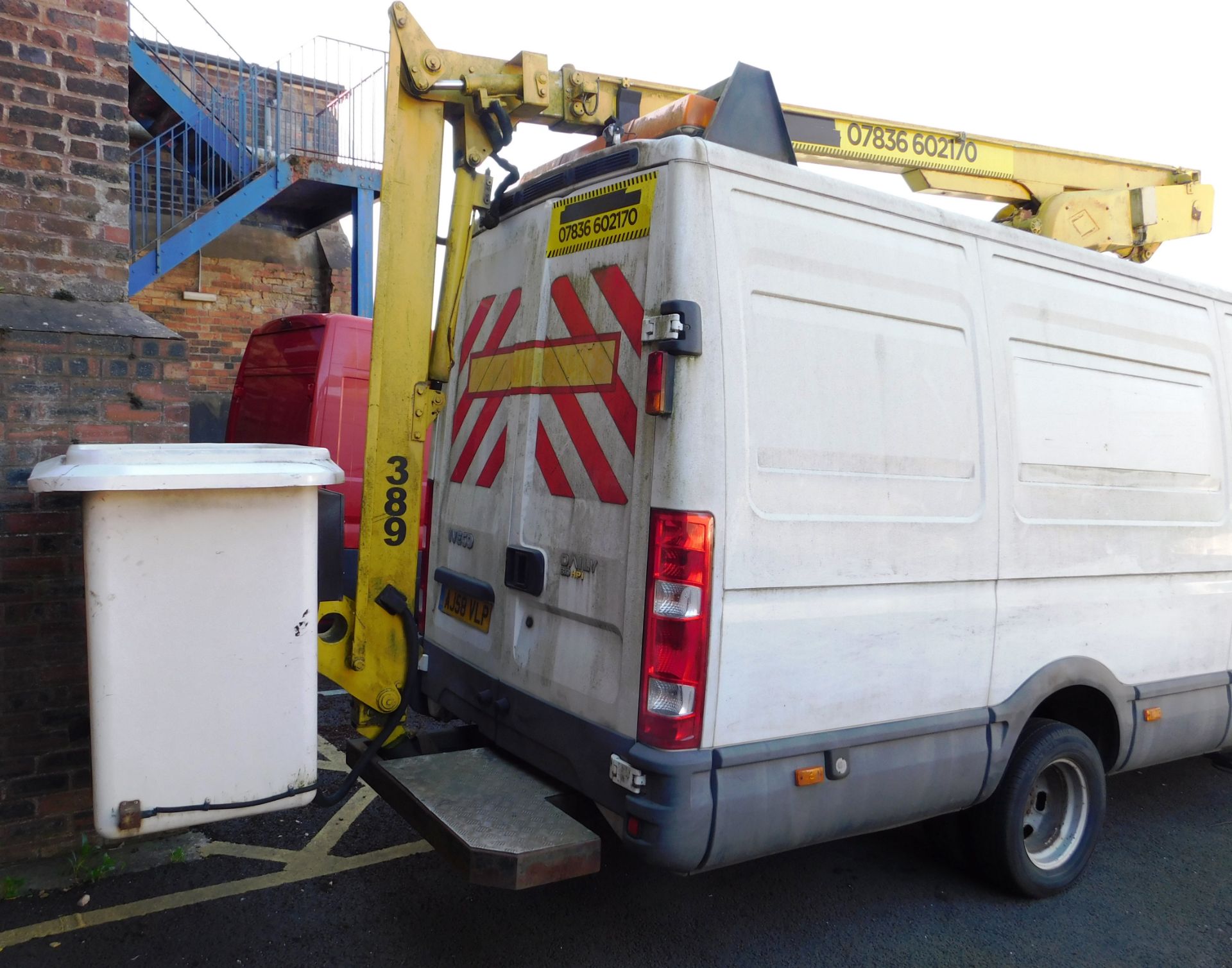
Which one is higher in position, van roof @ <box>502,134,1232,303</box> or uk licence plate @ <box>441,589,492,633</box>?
van roof @ <box>502,134,1232,303</box>

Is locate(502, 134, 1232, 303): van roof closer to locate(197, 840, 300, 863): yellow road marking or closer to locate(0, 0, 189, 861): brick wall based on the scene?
locate(0, 0, 189, 861): brick wall

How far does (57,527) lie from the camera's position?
3.45 m

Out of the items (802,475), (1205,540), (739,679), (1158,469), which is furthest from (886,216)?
(1205,540)

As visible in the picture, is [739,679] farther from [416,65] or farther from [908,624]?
[416,65]

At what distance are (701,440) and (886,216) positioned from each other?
1.15 meters

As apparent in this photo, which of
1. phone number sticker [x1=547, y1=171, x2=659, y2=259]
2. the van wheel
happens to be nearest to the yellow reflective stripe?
phone number sticker [x1=547, y1=171, x2=659, y2=259]

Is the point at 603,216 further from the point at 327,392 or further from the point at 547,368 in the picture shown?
the point at 327,392

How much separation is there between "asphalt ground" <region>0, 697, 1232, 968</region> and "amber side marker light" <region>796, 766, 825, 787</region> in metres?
0.74

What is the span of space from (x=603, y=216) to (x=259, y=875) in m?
2.79

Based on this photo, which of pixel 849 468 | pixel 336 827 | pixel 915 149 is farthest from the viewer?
pixel 915 149

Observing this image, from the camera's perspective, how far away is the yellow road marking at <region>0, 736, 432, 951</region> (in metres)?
3.16

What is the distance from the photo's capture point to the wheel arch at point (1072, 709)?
11.2 feet

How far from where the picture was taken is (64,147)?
3498 millimetres

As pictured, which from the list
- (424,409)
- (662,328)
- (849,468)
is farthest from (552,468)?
(849,468)
